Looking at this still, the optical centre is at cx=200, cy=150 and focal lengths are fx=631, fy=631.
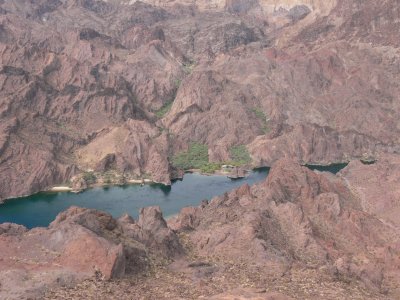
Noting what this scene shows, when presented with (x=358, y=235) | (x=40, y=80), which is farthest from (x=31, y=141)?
(x=358, y=235)

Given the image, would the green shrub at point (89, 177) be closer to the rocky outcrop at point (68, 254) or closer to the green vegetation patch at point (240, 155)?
the green vegetation patch at point (240, 155)

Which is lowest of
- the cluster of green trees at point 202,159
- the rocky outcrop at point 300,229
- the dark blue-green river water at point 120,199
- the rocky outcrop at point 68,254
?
the dark blue-green river water at point 120,199

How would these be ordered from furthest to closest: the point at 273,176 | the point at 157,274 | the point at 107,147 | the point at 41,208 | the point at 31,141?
the point at 107,147, the point at 31,141, the point at 41,208, the point at 273,176, the point at 157,274

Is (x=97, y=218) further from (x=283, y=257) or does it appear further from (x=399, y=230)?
(x=399, y=230)

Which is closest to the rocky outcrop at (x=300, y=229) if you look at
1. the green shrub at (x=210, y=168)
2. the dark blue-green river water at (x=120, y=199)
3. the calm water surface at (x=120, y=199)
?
the dark blue-green river water at (x=120, y=199)

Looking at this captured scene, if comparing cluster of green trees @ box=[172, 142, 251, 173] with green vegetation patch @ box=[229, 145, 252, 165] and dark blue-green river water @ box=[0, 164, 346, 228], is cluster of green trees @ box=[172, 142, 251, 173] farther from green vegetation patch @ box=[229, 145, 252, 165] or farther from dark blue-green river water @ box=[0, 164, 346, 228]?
dark blue-green river water @ box=[0, 164, 346, 228]

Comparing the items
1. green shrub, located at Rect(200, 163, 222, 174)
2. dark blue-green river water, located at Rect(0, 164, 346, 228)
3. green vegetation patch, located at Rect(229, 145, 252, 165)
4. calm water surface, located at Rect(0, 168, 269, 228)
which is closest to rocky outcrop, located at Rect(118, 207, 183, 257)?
dark blue-green river water, located at Rect(0, 164, 346, 228)
